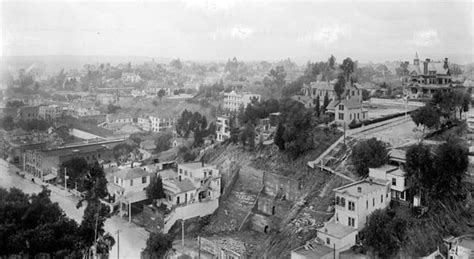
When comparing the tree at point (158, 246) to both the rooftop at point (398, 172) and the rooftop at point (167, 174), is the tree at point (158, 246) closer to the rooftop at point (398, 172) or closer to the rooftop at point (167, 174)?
the rooftop at point (167, 174)

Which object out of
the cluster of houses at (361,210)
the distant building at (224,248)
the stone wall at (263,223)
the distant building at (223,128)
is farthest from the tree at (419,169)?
the distant building at (223,128)

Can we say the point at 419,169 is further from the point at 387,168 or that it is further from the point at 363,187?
the point at 363,187

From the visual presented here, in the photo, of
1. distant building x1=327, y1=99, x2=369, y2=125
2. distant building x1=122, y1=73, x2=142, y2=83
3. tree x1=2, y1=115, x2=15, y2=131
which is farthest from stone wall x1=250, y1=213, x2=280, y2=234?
distant building x1=122, y1=73, x2=142, y2=83

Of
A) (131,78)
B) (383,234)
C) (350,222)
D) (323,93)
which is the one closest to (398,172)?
(350,222)

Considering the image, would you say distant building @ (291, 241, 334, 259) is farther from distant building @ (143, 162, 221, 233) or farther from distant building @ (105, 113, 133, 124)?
distant building @ (105, 113, 133, 124)

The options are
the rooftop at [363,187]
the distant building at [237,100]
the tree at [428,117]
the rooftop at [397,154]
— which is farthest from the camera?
the distant building at [237,100]

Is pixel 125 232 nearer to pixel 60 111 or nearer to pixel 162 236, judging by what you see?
pixel 162 236
